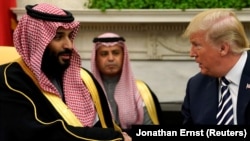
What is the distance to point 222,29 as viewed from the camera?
8.24 ft

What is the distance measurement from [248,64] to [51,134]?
34.7 inches

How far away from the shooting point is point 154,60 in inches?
252

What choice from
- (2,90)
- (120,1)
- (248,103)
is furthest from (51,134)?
(120,1)

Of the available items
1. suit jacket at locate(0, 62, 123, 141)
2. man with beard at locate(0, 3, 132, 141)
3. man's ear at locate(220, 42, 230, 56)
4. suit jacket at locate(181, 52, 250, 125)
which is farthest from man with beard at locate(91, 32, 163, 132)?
man's ear at locate(220, 42, 230, 56)

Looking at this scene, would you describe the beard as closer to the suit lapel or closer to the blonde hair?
the blonde hair

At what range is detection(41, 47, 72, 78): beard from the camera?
8.76 ft

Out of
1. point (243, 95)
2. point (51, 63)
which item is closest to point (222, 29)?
point (243, 95)

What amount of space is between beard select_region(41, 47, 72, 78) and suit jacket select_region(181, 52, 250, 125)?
1.92ft

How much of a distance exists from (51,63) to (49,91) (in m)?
0.14

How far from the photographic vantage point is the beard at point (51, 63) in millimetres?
2670

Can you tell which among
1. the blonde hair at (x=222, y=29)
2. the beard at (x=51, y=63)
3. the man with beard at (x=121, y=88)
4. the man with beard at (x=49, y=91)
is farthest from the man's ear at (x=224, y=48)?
the man with beard at (x=121, y=88)

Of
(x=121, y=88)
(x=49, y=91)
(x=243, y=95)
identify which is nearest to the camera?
(x=243, y=95)

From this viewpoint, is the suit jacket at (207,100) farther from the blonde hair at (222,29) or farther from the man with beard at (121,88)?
the man with beard at (121,88)

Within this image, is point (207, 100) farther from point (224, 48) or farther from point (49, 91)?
point (49, 91)
